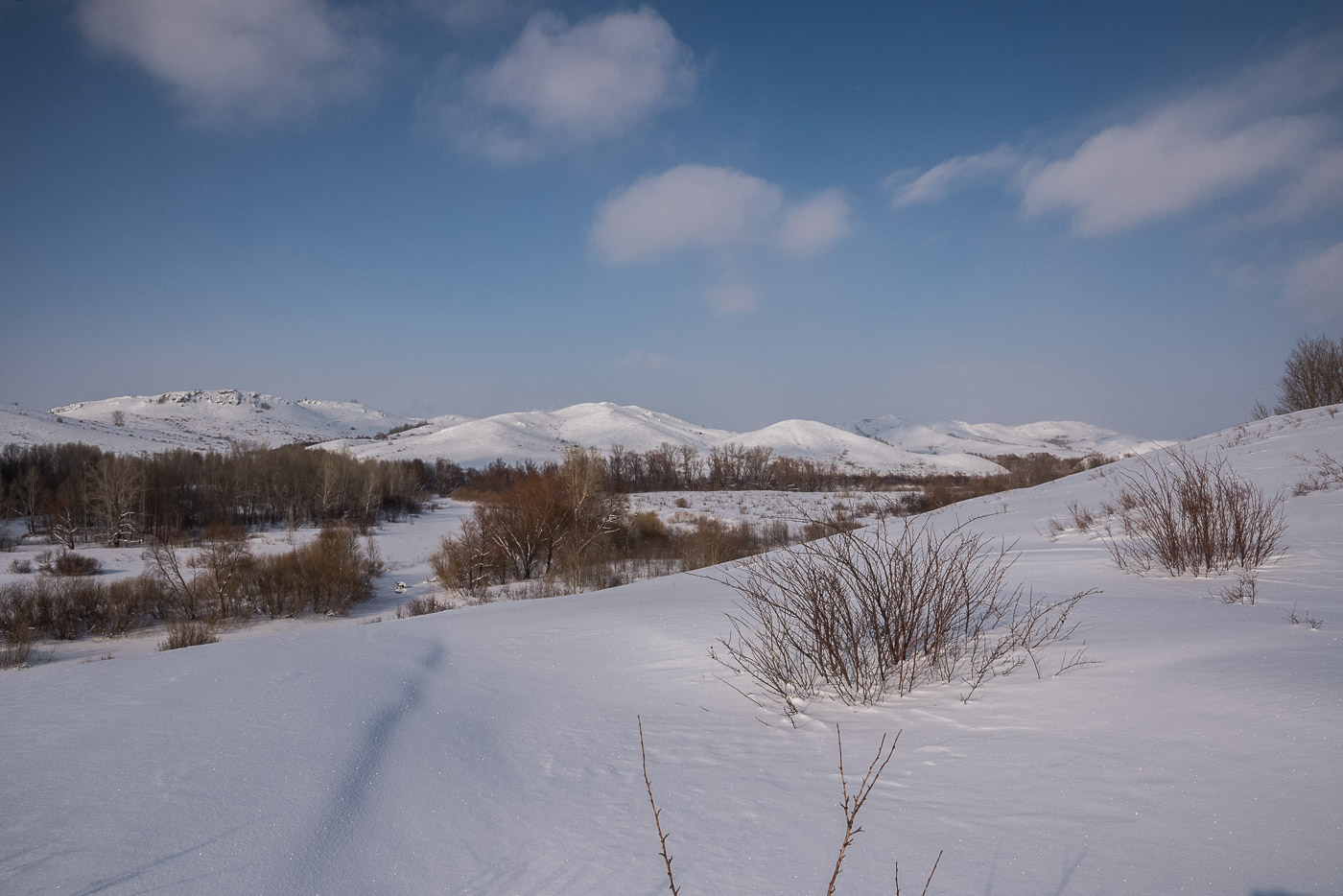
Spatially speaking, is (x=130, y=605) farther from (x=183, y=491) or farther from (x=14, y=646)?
(x=183, y=491)

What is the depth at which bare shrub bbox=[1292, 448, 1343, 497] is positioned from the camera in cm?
867

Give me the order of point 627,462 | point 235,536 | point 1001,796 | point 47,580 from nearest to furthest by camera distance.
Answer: point 1001,796 → point 47,580 → point 235,536 → point 627,462

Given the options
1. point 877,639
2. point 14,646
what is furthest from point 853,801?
point 14,646

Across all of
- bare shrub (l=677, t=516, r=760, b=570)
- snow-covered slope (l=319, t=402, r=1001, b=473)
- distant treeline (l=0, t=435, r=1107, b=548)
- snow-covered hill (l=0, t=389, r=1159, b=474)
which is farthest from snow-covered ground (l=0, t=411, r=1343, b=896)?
snow-covered slope (l=319, t=402, r=1001, b=473)

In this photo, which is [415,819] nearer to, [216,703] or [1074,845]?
[216,703]

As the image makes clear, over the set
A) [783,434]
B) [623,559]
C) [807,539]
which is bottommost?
[623,559]

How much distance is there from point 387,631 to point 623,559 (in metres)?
14.9

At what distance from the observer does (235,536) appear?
2092 cm

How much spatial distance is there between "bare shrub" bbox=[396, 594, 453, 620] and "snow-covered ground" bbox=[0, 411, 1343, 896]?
10.6 meters

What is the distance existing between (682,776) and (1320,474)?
11746mm

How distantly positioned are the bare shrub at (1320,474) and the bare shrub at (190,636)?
61.7 feet

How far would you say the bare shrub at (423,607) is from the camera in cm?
1503

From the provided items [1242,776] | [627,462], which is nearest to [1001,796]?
[1242,776]

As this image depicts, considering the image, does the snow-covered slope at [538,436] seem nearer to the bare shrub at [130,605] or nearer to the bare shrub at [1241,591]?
the bare shrub at [130,605]
